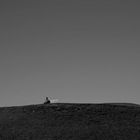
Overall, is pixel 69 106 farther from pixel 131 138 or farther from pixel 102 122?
pixel 131 138

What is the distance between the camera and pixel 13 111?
41.5 meters

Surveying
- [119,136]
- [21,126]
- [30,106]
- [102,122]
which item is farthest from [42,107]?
[119,136]

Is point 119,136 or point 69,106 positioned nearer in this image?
point 119,136

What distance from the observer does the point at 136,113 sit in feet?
125

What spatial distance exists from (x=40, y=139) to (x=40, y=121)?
467cm

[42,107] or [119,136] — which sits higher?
[42,107]

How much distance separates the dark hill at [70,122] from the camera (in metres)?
33.3

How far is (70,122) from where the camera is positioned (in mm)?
36406

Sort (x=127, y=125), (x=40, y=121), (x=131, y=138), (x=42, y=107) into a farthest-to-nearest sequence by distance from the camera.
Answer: (x=42, y=107) → (x=40, y=121) → (x=127, y=125) → (x=131, y=138)

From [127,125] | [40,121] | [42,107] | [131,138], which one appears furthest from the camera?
[42,107]

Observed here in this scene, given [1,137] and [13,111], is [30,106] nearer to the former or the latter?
[13,111]

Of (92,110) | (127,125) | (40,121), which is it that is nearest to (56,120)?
(40,121)

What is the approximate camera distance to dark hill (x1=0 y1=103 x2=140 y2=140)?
3331 centimetres

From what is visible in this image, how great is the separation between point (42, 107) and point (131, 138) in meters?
12.1
